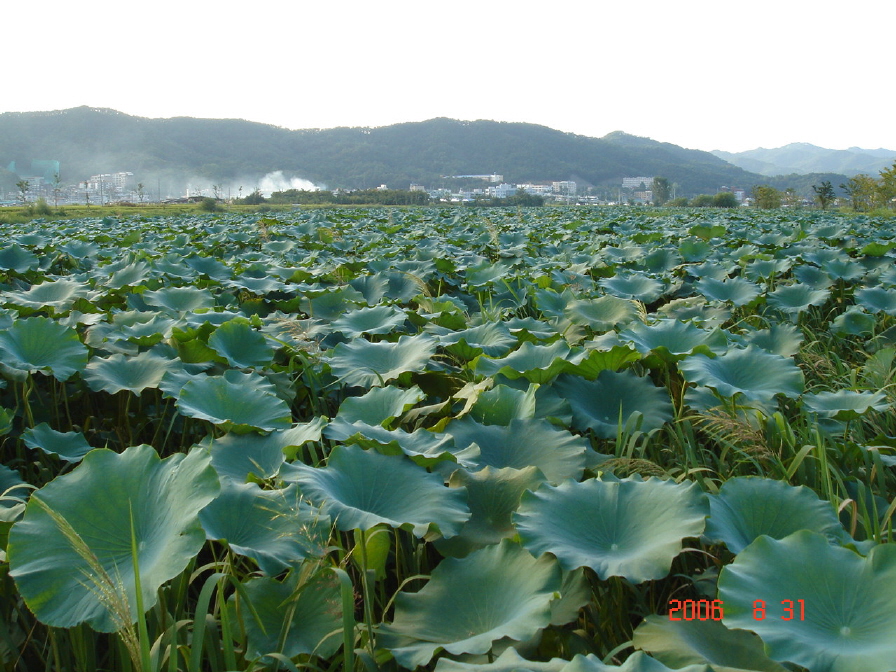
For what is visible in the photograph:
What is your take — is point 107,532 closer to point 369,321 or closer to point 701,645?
point 701,645

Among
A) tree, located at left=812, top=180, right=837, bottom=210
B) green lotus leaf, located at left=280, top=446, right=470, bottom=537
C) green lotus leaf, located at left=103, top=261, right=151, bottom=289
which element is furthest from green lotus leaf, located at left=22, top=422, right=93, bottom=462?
tree, located at left=812, top=180, right=837, bottom=210

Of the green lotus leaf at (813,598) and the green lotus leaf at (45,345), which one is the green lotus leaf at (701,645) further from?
the green lotus leaf at (45,345)

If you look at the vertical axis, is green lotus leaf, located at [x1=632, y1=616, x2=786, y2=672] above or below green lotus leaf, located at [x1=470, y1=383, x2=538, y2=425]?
below

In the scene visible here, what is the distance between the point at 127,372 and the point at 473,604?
1616 millimetres

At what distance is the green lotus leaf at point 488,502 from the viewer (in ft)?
3.85

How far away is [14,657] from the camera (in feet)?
3.58

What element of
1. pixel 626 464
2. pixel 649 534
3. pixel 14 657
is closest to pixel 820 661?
pixel 649 534

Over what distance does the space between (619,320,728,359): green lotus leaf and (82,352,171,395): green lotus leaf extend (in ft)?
5.38

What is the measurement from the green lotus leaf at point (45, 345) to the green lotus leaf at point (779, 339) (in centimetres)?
257

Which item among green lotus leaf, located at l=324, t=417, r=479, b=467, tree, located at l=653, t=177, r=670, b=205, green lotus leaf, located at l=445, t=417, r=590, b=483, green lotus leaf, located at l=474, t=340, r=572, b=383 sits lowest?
green lotus leaf, located at l=445, t=417, r=590, b=483

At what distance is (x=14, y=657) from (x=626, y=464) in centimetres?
135

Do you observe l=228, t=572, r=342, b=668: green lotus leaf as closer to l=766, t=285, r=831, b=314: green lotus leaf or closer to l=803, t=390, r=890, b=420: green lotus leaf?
l=803, t=390, r=890, b=420: green lotus leaf

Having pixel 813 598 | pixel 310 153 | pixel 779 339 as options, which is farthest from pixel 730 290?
pixel 310 153

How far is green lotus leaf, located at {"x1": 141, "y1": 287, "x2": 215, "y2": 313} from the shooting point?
10.3 feet
